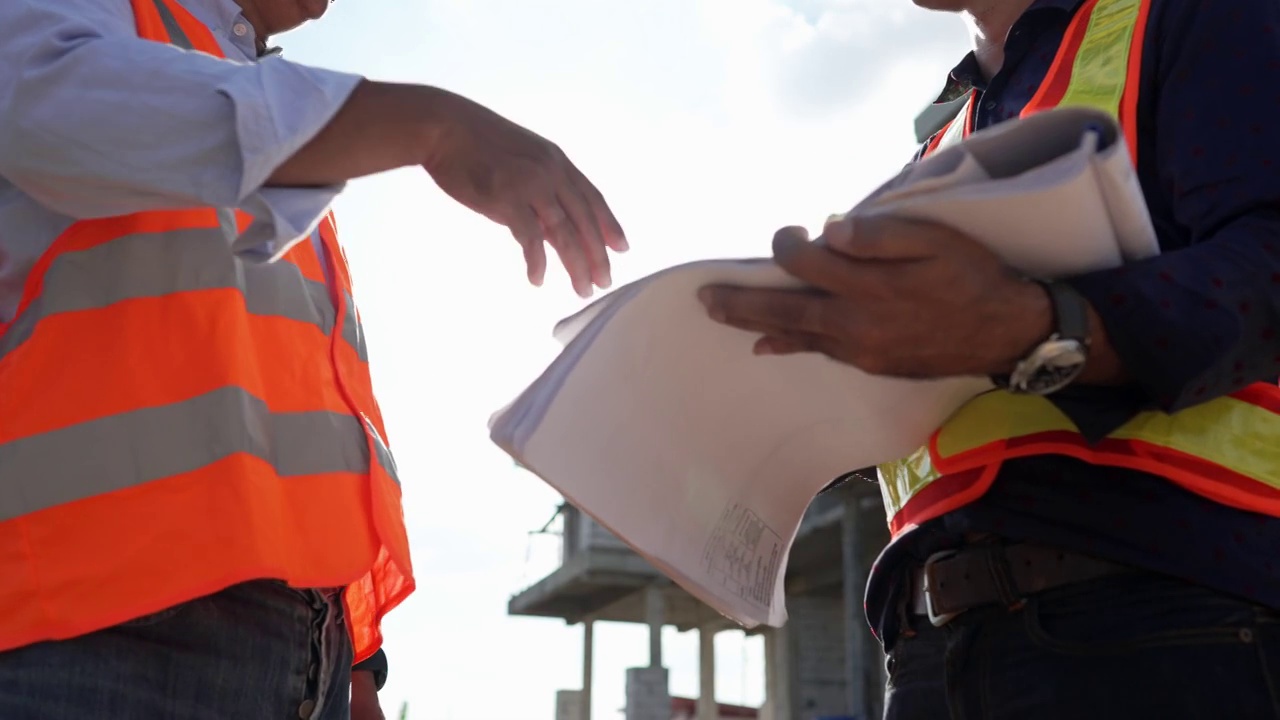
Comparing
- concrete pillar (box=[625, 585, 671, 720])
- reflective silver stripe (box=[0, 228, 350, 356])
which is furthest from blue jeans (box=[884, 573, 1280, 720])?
concrete pillar (box=[625, 585, 671, 720])

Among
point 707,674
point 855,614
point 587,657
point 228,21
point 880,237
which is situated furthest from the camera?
point 587,657

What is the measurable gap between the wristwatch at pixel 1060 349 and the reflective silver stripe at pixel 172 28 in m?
1.37

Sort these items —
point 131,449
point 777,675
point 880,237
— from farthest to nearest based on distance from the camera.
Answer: point 777,675
point 131,449
point 880,237

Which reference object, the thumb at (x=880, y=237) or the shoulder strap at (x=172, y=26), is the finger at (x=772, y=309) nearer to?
the thumb at (x=880, y=237)

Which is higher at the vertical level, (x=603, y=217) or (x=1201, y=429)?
(x=603, y=217)

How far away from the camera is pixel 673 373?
1.38 meters

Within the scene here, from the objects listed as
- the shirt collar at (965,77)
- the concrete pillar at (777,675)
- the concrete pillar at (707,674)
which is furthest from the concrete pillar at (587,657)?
the shirt collar at (965,77)

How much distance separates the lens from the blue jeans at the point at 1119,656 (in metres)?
1.34

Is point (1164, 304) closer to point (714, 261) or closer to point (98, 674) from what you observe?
point (714, 261)

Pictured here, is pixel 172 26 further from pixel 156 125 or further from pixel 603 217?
pixel 603 217

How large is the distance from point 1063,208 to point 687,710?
23.2 meters

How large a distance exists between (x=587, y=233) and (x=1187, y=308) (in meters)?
0.71

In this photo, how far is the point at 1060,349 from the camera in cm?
127

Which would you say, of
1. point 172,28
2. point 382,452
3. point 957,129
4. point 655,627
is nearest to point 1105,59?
point 957,129
